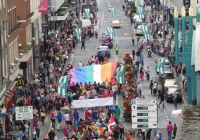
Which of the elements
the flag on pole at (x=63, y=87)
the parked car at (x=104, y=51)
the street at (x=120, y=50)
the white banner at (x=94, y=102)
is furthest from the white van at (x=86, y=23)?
the white banner at (x=94, y=102)

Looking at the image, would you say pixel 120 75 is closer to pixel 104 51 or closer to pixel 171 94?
pixel 171 94

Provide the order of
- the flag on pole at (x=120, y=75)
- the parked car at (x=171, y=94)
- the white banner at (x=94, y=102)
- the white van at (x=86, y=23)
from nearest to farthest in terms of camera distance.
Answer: the white banner at (x=94, y=102), the parked car at (x=171, y=94), the flag on pole at (x=120, y=75), the white van at (x=86, y=23)

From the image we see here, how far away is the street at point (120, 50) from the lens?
2522 inches

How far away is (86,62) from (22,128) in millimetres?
34751

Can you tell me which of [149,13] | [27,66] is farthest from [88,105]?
[149,13]

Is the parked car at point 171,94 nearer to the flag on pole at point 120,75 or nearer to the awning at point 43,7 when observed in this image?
the flag on pole at point 120,75

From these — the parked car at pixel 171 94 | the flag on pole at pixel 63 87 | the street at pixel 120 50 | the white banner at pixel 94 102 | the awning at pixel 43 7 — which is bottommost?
the street at pixel 120 50

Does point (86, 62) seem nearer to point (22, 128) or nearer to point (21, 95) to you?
point (21, 95)

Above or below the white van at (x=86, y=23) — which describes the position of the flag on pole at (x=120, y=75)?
above

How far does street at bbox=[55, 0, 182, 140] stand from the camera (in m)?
64.1

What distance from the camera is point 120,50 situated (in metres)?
102

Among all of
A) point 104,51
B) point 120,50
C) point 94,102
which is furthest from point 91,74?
point 120,50

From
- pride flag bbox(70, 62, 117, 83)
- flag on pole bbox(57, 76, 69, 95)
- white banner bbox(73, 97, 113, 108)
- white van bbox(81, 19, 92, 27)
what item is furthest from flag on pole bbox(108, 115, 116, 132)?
white van bbox(81, 19, 92, 27)

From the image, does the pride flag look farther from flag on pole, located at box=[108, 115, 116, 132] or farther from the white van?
the white van
